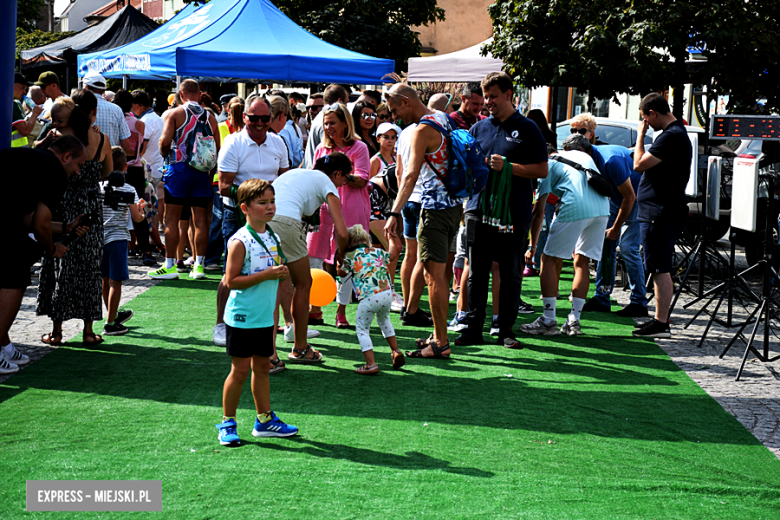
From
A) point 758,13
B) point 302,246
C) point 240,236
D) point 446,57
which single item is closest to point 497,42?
point 446,57

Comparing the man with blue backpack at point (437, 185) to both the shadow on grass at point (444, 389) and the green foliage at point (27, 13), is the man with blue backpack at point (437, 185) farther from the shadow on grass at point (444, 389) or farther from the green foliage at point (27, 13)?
the green foliage at point (27, 13)

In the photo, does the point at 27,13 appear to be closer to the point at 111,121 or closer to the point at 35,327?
the point at 111,121

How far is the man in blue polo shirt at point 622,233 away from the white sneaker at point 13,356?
5.13m

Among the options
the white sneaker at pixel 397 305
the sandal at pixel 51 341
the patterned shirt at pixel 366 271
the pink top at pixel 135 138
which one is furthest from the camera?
the pink top at pixel 135 138

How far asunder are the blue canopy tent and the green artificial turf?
6.35m

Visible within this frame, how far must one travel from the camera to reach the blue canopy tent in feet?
40.0

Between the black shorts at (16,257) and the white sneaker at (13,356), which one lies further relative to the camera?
the white sneaker at (13,356)

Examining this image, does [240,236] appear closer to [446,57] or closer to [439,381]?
[439,381]

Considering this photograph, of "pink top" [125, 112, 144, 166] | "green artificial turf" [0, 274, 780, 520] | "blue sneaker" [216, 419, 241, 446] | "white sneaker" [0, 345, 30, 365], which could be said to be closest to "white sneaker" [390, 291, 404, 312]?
"green artificial turf" [0, 274, 780, 520]

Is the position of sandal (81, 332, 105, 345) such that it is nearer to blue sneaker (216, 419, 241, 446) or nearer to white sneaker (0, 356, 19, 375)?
white sneaker (0, 356, 19, 375)

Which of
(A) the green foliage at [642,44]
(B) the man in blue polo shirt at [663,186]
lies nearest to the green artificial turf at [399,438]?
(B) the man in blue polo shirt at [663,186]

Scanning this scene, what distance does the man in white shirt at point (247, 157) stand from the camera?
6.78 m

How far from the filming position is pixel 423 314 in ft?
25.7

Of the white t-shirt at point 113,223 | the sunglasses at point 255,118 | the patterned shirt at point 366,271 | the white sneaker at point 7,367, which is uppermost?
the sunglasses at point 255,118
